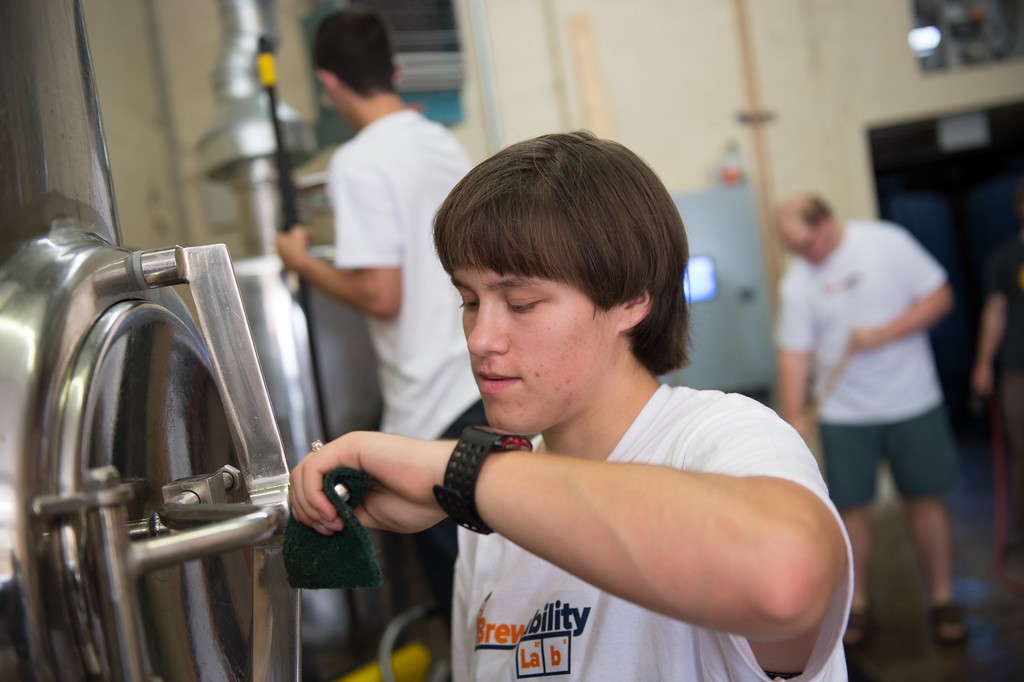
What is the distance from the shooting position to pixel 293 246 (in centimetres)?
179

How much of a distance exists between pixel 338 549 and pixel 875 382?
98.6 inches

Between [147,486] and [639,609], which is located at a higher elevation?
[147,486]

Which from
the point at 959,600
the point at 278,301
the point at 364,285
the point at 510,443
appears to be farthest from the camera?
the point at 959,600

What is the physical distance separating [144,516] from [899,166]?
6.52 meters

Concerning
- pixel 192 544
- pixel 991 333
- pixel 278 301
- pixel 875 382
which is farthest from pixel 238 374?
pixel 991 333

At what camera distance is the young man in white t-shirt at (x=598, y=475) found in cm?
61

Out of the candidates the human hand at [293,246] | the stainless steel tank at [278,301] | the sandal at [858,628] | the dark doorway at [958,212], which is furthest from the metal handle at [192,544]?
the dark doorway at [958,212]

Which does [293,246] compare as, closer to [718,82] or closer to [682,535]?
[682,535]

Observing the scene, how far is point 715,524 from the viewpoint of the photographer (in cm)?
61

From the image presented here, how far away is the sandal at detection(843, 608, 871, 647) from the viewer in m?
2.94

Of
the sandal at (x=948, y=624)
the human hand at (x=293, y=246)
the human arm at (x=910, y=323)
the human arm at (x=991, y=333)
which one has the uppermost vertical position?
the human hand at (x=293, y=246)

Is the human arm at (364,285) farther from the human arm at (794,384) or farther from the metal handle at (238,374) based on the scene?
the human arm at (794,384)

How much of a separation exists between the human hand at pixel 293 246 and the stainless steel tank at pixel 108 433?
2.97 ft

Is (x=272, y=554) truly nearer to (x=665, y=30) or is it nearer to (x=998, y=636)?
(x=998, y=636)
